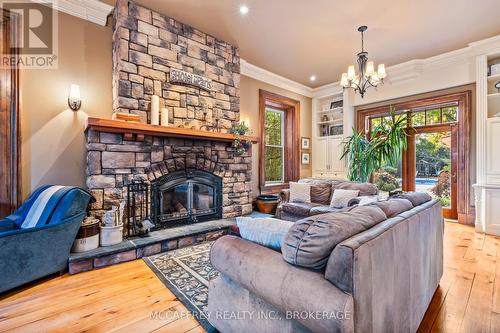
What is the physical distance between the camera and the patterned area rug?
1.89 m

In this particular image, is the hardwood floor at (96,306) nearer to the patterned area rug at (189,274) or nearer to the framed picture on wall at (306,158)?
the patterned area rug at (189,274)

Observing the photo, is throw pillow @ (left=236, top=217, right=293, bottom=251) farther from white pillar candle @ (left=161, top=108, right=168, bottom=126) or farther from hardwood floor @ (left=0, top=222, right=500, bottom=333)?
white pillar candle @ (left=161, top=108, right=168, bottom=126)

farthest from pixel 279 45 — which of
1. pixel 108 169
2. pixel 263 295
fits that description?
pixel 263 295

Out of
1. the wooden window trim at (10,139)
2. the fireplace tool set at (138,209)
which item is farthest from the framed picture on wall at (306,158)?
the wooden window trim at (10,139)

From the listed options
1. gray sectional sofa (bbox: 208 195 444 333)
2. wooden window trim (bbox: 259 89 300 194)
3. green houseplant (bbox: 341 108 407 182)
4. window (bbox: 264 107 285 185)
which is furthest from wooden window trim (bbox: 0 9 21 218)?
green houseplant (bbox: 341 108 407 182)

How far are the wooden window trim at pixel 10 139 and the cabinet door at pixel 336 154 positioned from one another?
18.7 feet

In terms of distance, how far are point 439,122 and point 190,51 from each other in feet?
15.8

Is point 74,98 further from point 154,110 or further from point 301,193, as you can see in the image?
point 301,193

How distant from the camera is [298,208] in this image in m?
4.05

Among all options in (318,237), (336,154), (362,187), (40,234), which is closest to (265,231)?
(318,237)

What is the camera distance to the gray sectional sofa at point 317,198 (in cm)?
396

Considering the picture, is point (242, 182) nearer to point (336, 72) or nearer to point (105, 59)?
point (105, 59)

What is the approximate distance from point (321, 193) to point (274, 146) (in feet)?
6.04

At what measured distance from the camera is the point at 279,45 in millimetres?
4180
